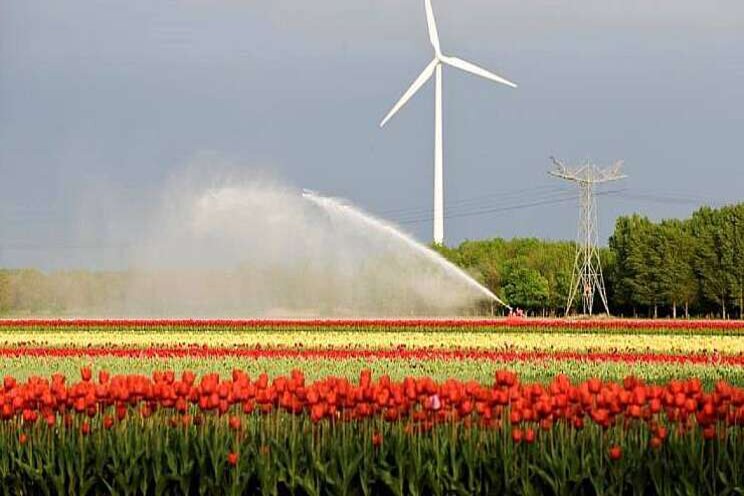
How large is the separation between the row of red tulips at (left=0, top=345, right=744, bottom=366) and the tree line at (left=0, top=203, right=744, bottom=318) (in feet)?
175

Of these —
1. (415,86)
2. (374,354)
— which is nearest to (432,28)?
(415,86)

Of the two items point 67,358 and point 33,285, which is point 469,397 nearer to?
point 67,358

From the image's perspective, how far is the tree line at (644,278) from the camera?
97750mm

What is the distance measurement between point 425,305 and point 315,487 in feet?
182

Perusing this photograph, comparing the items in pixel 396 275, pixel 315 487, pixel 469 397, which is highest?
pixel 396 275

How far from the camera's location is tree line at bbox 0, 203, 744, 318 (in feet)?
321

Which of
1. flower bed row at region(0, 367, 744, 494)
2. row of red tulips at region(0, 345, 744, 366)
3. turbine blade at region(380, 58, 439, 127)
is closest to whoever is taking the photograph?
flower bed row at region(0, 367, 744, 494)

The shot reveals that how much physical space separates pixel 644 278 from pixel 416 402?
293ft

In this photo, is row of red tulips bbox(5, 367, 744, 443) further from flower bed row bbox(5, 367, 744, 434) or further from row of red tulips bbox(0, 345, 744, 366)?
row of red tulips bbox(0, 345, 744, 366)

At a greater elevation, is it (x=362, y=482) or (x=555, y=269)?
(x=555, y=269)

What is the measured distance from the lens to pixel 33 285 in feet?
342

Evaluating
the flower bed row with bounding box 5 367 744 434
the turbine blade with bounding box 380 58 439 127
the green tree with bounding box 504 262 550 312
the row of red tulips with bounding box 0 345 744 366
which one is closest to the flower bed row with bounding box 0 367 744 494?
the flower bed row with bounding box 5 367 744 434

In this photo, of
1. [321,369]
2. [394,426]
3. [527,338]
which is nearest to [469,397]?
[394,426]

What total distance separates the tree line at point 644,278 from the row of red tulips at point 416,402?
2930 inches
